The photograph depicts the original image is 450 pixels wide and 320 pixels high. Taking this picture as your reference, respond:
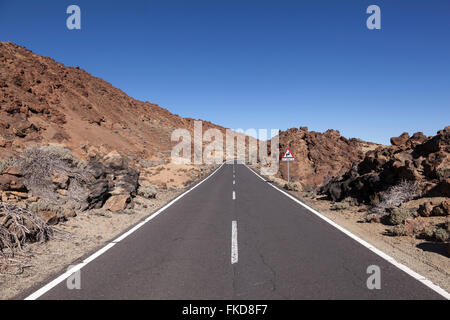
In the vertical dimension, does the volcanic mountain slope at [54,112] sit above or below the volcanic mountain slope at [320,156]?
above

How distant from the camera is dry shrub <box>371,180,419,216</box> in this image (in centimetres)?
908

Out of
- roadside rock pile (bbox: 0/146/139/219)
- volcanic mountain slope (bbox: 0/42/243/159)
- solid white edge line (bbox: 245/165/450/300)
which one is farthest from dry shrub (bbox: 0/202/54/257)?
solid white edge line (bbox: 245/165/450/300)

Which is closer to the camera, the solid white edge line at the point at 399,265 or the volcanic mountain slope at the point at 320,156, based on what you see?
the solid white edge line at the point at 399,265

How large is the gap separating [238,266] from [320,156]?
26.7 m

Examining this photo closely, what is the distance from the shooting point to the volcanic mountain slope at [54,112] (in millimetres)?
24125

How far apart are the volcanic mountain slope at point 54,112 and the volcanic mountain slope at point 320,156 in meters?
19.9

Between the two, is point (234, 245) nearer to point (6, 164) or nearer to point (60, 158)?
point (6, 164)

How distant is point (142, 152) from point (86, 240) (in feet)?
109

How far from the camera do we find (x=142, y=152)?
128 feet

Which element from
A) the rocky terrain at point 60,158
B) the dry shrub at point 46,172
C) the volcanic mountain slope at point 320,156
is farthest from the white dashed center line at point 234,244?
the volcanic mountain slope at point 320,156

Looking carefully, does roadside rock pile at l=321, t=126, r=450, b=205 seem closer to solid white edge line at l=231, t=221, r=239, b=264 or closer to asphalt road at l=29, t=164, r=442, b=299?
asphalt road at l=29, t=164, r=442, b=299

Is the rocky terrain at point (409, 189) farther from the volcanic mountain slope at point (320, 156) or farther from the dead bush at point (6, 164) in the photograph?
the volcanic mountain slope at point (320, 156)
